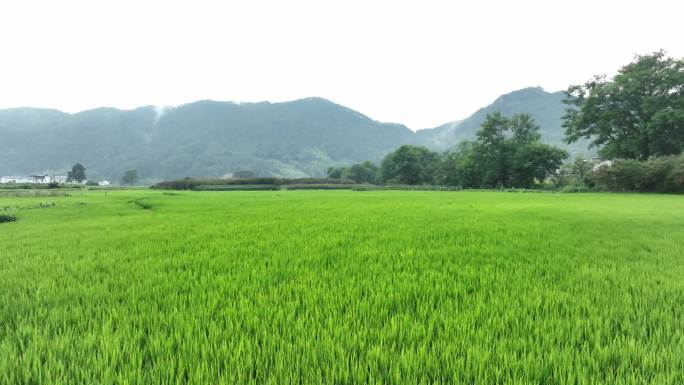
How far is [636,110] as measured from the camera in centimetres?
4328

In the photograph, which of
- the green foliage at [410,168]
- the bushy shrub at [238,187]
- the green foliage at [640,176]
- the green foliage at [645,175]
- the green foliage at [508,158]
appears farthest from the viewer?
the green foliage at [410,168]

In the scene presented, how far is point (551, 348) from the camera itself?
2.12 m

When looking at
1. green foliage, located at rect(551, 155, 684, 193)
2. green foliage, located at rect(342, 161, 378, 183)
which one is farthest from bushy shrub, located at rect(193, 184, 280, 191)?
green foliage, located at rect(342, 161, 378, 183)

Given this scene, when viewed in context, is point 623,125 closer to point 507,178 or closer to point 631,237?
point 507,178

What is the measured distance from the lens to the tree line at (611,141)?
118 feet

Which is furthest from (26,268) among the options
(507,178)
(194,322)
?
(507,178)

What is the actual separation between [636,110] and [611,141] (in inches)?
195

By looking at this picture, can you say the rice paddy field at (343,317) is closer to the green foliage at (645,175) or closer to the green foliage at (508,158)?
the green foliage at (645,175)

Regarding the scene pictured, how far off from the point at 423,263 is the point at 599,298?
79.8 inches

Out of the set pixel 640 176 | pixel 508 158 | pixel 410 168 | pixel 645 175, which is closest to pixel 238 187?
pixel 410 168

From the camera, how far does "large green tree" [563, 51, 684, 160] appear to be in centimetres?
3897

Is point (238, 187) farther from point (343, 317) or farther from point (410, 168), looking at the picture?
point (343, 317)

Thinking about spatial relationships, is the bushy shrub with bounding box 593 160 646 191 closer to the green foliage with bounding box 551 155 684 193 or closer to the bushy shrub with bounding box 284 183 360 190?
the green foliage with bounding box 551 155 684 193

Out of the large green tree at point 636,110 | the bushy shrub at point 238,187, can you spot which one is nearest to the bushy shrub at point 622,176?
the large green tree at point 636,110
